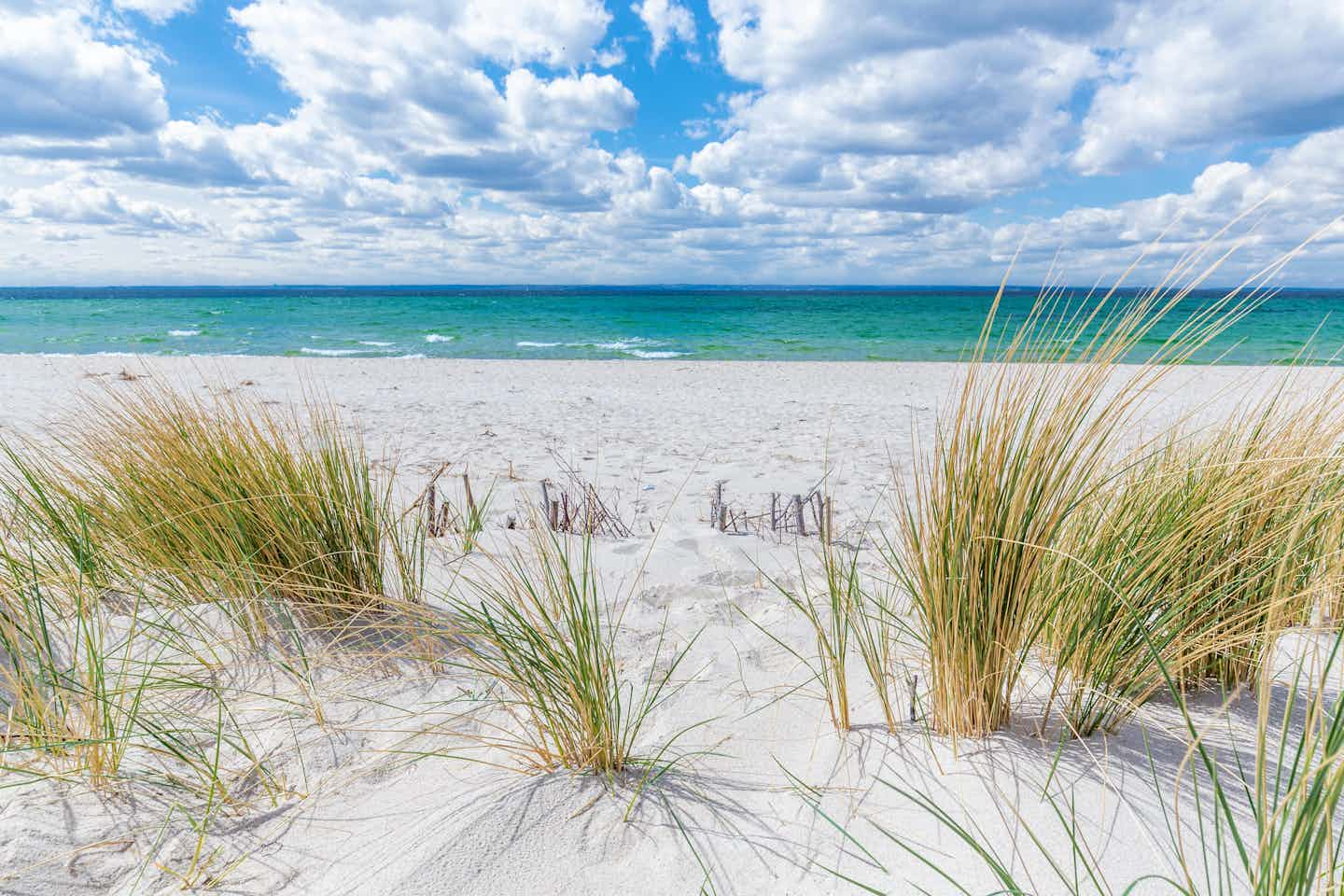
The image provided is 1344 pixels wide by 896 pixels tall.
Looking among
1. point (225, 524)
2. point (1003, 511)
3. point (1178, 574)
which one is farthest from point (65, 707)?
point (1178, 574)

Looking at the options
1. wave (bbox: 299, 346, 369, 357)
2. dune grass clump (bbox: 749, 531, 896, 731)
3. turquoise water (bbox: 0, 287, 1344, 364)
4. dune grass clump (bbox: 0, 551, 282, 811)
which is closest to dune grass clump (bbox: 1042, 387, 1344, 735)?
dune grass clump (bbox: 749, 531, 896, 731)

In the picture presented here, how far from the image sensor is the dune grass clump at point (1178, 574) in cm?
148

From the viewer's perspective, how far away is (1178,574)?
5.21 feet

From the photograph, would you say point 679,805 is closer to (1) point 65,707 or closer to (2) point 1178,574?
(2) point 1178,574

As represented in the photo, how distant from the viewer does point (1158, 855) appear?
4.16ft

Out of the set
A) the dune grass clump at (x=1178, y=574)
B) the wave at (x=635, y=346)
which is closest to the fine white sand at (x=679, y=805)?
the dune grass clump at (x=1178, y=574)

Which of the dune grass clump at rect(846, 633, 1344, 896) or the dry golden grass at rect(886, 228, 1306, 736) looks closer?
the dune grass clump at rect(846, 633, 1344, 896)

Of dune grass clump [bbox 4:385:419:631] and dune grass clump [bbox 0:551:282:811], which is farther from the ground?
dune grass clump [bbox 4:385:419:631]

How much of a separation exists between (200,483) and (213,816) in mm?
1007

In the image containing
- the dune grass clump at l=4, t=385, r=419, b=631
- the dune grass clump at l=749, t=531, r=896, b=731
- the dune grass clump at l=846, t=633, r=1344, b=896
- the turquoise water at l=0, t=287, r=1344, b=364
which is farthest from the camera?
the turquoise water at l=0, t=287, r=1344, b=364

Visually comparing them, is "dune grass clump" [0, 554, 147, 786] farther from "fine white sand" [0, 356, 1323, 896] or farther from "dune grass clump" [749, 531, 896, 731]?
"dune grass clump" [749, 531, 896, 731]

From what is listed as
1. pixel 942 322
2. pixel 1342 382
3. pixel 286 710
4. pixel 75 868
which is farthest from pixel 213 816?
pixel 942 322

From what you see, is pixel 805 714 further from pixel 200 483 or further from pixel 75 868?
pixel 200 483

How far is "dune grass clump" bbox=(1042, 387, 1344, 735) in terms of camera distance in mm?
1479
